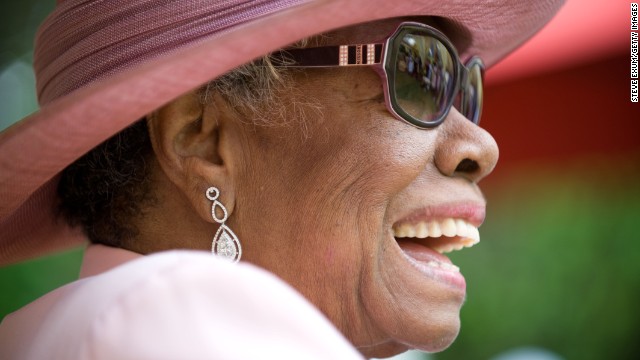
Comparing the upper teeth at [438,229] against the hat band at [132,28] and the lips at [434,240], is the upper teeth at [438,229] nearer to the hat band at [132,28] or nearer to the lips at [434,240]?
the lips at [434,240]

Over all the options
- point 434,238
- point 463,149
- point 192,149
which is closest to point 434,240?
point 434,238

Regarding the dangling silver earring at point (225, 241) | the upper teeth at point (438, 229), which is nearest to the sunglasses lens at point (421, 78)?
the upper teeth at point (438, 229)

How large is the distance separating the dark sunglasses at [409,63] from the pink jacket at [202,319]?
2.95 feet

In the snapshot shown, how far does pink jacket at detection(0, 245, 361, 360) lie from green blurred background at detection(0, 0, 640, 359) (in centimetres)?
421

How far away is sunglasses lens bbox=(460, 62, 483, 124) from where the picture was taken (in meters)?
2.28

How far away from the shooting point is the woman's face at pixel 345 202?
76.9 inches

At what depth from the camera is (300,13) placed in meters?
1.54

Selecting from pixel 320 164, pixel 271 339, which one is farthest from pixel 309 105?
pixel 271 339

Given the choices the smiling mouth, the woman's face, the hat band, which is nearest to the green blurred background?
the smiling mouth

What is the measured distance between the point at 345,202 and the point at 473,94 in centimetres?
62

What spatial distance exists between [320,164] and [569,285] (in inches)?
164

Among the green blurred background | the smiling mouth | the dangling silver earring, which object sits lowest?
the dangling silver earring

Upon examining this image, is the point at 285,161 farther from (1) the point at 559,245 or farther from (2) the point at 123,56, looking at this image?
(1) the point at 559,245

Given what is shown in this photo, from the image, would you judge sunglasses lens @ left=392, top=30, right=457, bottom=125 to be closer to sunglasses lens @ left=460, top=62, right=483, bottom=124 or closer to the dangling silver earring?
sunglasses lens @ left=460, top=62, right=483, bottom=124
